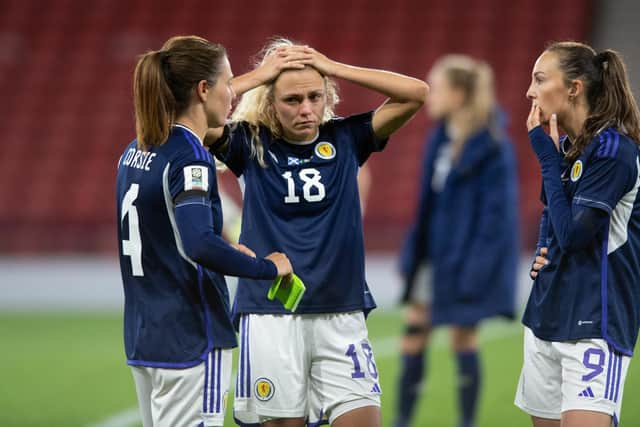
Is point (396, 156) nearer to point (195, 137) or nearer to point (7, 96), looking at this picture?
point (7, 96)

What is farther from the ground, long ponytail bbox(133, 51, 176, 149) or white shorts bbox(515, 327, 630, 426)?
long ponytail bbox(133, 51, 176, 149)

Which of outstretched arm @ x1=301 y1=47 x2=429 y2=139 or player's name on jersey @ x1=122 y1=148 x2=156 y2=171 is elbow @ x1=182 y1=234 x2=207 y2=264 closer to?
player's name on jersey @ x1=122 y1=148 x2=156 y2=171

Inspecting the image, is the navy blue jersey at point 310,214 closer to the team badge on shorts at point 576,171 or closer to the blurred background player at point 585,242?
the blurred background player at point 585,242

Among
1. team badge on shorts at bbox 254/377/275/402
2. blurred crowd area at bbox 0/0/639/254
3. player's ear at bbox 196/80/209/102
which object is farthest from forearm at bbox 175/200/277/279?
blurred crowd area at bbox 0/0/639/254

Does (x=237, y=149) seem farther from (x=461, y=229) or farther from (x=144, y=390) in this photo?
(x=461, y=229)

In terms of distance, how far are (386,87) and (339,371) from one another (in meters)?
1.09

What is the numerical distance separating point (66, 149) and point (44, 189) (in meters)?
0.96

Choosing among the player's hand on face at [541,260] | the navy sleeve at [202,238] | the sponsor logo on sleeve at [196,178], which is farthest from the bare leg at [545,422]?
the sponsor logo on sleeve at [196,178]

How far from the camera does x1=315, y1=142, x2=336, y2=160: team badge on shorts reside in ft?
12.6

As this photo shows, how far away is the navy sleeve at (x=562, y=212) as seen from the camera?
3.40 m

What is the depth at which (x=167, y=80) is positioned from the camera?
3332mm

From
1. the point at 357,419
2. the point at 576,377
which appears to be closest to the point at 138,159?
the point at 357,419

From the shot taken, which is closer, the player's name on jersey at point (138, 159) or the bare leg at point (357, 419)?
the player's name on jersey at point (138, 159)

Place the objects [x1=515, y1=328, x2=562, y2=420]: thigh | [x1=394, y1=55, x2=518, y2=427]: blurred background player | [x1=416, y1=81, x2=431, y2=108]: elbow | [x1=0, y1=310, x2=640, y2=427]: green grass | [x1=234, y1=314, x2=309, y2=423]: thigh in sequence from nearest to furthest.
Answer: [x1=515, y1=328, x2=562, y2=420]: thigh < [x1=234, y1=314, x2=309, y2=423]: thigh < [x1=416, y1=81, x2=431, y2=108]: elbow < [x1=394, y1=55, x2=518, y2=427]: blurred background player < [x1=0, y1=310, x2=640, y2=427]: green grass
